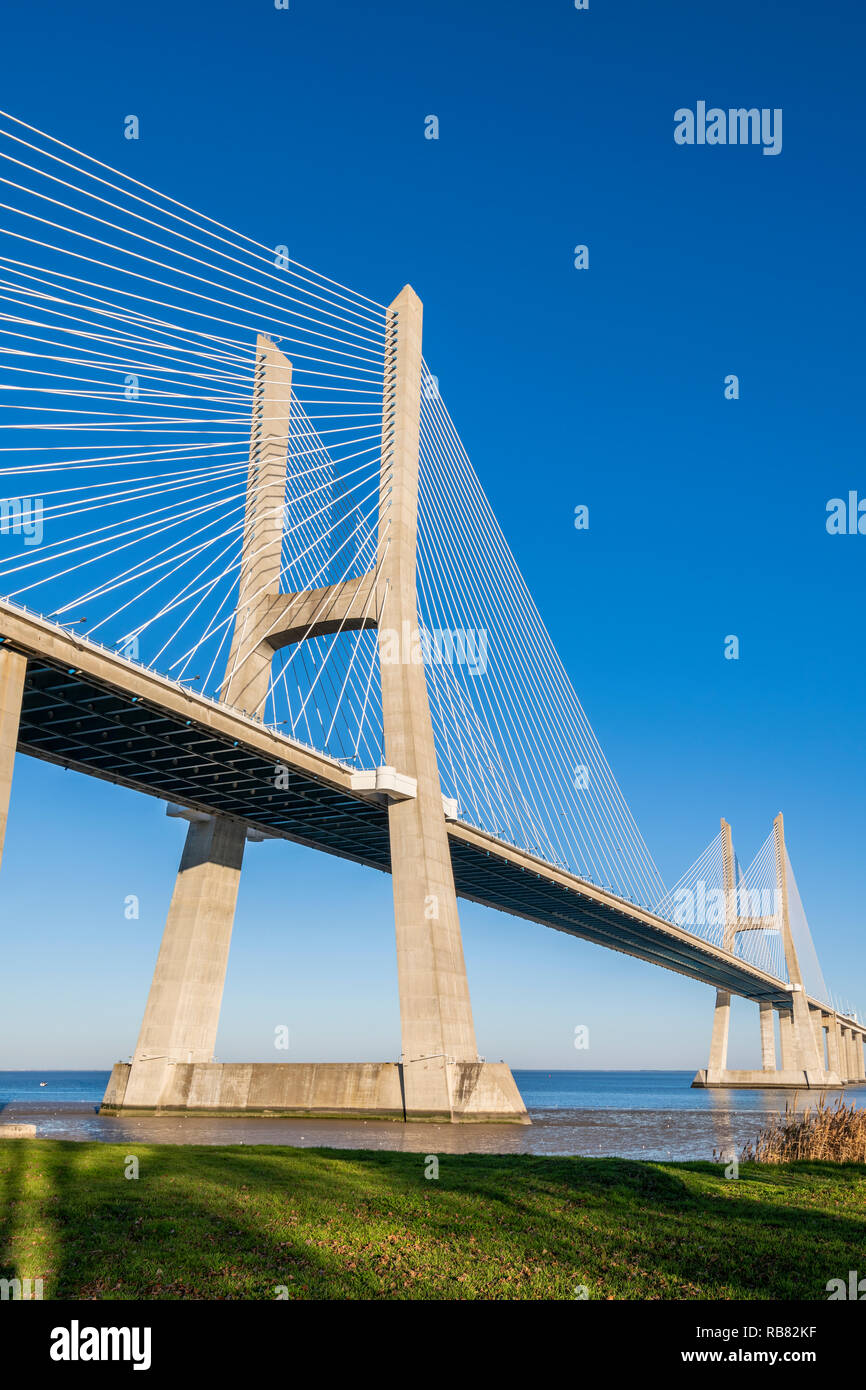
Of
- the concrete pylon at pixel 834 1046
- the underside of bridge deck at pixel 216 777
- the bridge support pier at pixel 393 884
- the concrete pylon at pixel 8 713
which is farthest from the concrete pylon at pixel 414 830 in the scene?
the concrete pylon at pixel 834 1046

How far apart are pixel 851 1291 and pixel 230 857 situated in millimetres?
38149

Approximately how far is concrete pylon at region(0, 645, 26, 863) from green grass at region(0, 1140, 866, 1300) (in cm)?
1326

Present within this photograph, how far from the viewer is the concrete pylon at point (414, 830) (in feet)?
125

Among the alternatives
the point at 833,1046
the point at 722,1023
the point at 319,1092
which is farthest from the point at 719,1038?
the point at 319,1092

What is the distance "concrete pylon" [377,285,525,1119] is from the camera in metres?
38.2

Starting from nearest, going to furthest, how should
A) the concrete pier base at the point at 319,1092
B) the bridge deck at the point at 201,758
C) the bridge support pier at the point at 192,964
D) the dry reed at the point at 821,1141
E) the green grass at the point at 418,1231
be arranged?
the green grass at the point at 418,1231, the dry reed at the point at 821,1141, the bridge deck at the point at 201,758, the concrete pier base at the point at 319,1092, the bridge support pier at the point at 192,964

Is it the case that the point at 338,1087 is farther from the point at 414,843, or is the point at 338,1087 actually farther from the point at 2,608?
the point at 2,608

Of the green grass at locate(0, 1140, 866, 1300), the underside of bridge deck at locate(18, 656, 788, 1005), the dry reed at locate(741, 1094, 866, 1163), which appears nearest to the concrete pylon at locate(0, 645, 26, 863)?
the underside of bridge deck at locate(18, 656, 788, 1005)

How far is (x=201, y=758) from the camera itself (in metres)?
38.1

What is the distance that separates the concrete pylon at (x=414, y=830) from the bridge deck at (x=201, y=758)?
7.76ft

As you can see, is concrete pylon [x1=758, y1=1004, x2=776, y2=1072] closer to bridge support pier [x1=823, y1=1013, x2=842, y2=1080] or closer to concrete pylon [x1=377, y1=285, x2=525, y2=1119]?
bridge support pier [x1=823, y1=1013, x2=842, y2=1080]

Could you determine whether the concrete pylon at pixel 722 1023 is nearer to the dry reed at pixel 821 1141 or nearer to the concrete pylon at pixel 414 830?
the concrete pylon at pixel 414 830

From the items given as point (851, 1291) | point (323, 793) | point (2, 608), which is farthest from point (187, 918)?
point (851, 1291)
